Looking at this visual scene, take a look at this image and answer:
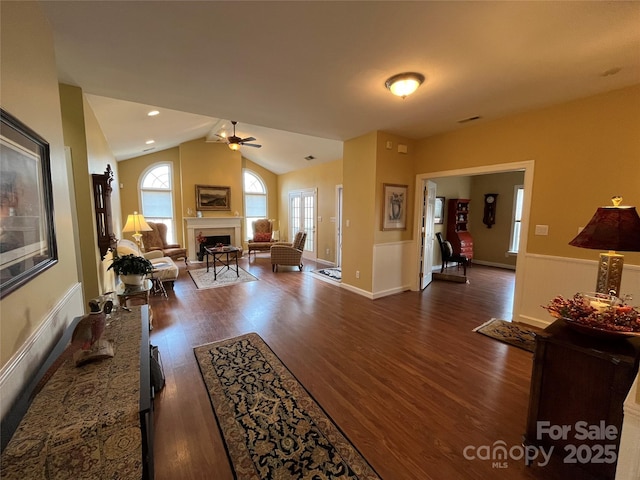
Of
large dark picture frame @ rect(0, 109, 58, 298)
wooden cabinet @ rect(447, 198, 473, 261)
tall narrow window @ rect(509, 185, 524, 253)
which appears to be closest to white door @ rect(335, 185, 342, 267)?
wooden cabinet @ rect(447, 198, 473, 261)

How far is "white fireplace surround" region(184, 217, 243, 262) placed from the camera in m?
7.59

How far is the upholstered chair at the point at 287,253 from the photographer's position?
20.5 feet

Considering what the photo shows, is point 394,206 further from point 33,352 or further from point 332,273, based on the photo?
point 33,352

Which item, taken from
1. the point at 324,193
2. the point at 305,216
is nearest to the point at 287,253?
the point at 324,193

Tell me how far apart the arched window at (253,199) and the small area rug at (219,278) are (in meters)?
2.90

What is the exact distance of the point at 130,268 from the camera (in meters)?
2.88

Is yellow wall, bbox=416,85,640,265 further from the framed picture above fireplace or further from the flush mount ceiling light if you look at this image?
the framed picture above fireplace

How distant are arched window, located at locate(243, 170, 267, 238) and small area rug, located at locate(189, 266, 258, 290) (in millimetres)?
2896

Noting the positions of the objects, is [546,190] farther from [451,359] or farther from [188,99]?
[188,99]

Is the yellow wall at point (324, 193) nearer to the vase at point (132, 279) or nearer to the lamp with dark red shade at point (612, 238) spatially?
the vase at point (132, 279)

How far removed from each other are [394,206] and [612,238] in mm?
2927

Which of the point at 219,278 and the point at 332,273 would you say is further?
the point at 332,273

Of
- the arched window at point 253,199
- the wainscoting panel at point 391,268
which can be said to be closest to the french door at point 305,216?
the arched window at point 253,199

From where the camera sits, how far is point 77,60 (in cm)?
221
